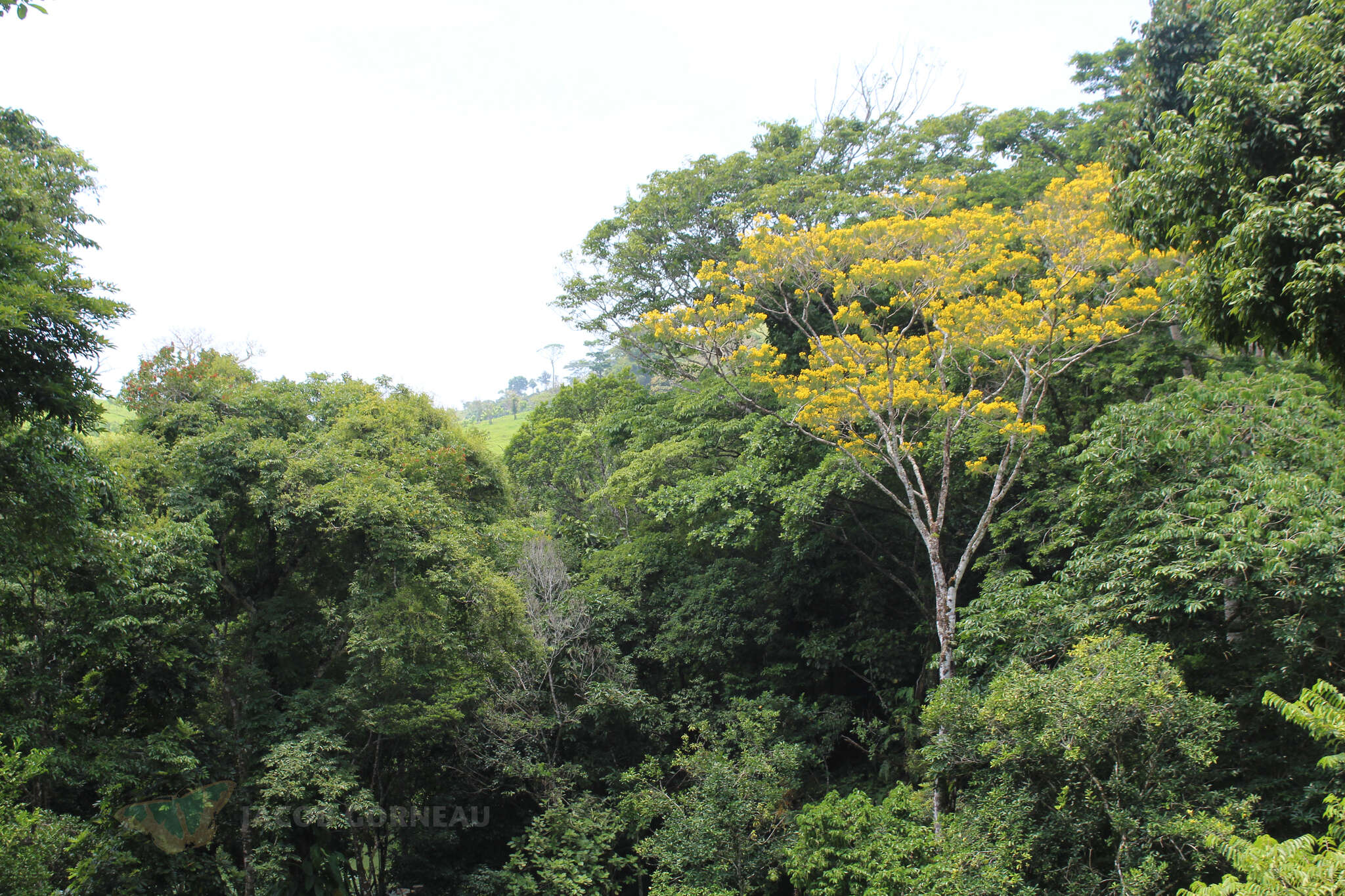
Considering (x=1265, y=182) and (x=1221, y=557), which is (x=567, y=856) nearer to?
(x=1221, y=557)

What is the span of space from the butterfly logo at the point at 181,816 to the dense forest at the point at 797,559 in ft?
0.14

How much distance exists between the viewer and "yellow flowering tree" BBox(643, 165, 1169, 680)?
971 centimetres

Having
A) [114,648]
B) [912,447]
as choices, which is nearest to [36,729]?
[114,648]

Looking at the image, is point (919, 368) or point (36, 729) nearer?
point (36, 729)

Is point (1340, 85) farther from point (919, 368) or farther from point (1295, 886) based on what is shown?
point (919, 368)

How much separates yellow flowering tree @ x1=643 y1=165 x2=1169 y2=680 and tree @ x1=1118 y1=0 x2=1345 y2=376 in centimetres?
355

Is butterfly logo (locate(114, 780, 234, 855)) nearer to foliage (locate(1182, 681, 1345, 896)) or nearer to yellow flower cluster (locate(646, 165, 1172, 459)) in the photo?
yellow flower cluster (locate(646, 165, 1172, 459))

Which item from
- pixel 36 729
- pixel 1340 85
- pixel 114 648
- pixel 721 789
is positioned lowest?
pixel 721 789

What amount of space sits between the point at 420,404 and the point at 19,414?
6.68 m

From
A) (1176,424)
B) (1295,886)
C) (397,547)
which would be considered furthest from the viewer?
(397,547)

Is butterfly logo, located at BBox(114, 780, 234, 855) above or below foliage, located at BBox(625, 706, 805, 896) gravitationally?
above

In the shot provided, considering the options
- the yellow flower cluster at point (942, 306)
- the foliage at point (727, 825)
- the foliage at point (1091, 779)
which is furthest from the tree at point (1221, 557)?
the foliage at point (727, 825)

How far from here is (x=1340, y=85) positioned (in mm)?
4770

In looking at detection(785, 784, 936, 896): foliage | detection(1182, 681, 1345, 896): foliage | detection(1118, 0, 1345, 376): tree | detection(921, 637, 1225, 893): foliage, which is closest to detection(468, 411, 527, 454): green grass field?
detection(785, 784, 936, 896): foliage
